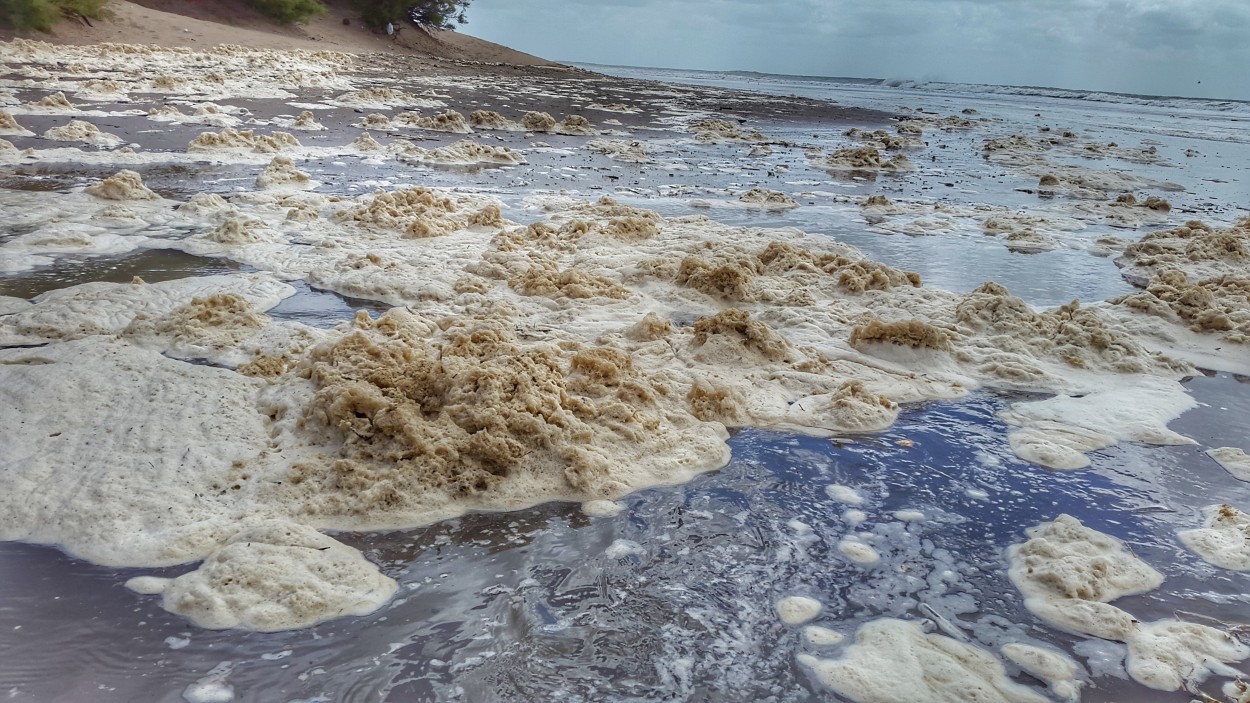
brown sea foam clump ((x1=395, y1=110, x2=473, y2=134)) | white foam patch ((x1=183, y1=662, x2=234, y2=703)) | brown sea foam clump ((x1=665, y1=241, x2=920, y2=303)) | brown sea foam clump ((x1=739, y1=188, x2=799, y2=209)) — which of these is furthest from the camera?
brown sea foam clump ((x1=395, y1=110, x2=473, y2=134))

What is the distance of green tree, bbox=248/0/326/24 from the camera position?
35.8 meters

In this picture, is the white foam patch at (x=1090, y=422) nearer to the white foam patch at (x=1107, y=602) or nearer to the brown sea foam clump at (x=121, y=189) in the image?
the white foam patch at (x=1107, y=602)

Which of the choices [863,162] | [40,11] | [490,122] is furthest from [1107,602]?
[40,11]

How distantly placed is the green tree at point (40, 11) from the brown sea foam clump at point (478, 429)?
2489 centimetres

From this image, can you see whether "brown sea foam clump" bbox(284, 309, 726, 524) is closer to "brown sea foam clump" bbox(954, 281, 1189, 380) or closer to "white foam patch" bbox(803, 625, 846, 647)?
"white foam patch" bbox(803, 625, 846, 647)

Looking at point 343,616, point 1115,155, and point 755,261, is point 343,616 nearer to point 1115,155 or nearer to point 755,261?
point 755,261

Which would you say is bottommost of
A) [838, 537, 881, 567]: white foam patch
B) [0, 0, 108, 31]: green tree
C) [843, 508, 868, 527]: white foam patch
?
[838, 537, 881, 567]: white foam patch

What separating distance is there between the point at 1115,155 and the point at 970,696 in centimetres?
1803

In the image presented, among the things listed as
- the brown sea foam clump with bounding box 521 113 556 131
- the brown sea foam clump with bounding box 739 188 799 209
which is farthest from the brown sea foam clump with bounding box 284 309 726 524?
the brown sea foam clump with bounding box 521 113 556 131

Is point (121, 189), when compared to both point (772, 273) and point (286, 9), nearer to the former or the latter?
point (772, 273)

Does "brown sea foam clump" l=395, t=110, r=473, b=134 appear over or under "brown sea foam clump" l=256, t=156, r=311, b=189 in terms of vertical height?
over

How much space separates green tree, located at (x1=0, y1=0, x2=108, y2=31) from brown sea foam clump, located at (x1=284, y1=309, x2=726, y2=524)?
81.7 ft

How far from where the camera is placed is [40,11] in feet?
73.5

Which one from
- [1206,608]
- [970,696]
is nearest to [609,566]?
[970,696]
